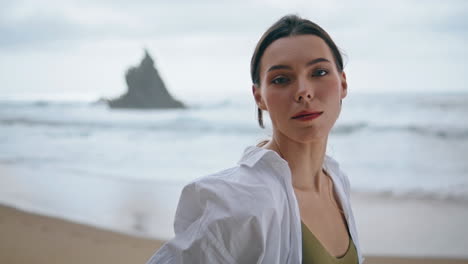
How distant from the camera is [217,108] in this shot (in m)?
21.3

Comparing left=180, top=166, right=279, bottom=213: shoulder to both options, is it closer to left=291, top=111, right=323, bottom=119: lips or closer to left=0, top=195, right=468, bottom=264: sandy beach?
left=291, top=111, right=323, bottom=119: lips

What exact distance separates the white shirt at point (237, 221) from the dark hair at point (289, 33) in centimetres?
30

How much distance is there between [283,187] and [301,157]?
0.54ft

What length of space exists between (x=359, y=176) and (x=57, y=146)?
7.35 metres

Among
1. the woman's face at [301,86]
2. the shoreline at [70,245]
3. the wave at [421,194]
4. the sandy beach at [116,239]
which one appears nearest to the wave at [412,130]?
the wave at [421,194]

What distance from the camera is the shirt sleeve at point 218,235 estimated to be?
103cm

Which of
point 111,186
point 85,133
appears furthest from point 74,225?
point 85,133

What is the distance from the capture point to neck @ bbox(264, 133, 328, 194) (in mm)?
1282

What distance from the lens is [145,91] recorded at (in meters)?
25.3

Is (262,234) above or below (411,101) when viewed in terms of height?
above

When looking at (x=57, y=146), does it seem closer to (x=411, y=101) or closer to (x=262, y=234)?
(x=262, y=234)

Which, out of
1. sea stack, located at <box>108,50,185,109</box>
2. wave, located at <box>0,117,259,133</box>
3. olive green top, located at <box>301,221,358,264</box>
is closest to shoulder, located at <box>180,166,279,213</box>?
olive green top, located at <box>301,221,358,264</box>

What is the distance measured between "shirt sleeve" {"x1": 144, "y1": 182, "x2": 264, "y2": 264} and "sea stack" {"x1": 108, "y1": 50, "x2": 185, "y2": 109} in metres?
22.5

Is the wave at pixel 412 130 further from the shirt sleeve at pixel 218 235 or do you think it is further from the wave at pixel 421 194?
the shirt sleeve at pixel 218 235
